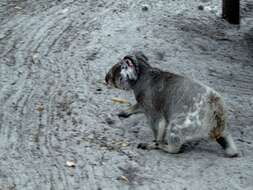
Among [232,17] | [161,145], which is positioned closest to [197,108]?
[161,145]

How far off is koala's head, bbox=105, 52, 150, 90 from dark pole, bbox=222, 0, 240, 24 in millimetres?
4342

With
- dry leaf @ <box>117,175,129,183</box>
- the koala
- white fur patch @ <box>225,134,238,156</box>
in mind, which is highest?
the koala

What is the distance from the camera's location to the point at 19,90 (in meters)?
8.28

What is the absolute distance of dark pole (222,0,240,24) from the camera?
11.2 metres

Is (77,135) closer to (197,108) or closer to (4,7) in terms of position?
(197,108)

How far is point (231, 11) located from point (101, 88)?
3.89 meters

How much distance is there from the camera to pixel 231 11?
11.3 meters

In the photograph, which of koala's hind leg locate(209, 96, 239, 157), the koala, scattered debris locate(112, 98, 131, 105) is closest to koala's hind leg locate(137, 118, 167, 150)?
the koala

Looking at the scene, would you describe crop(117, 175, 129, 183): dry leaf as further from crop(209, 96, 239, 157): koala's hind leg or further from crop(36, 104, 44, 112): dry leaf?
crop(36, 104, 44, 112): dry leaf

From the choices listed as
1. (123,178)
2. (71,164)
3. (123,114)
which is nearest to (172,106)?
(123,114)

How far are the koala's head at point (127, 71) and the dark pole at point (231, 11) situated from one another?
434 cm

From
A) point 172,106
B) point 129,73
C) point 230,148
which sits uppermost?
point 129,73

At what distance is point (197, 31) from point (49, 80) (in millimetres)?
3293

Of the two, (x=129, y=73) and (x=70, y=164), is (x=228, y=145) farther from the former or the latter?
(x=70, y=164)
